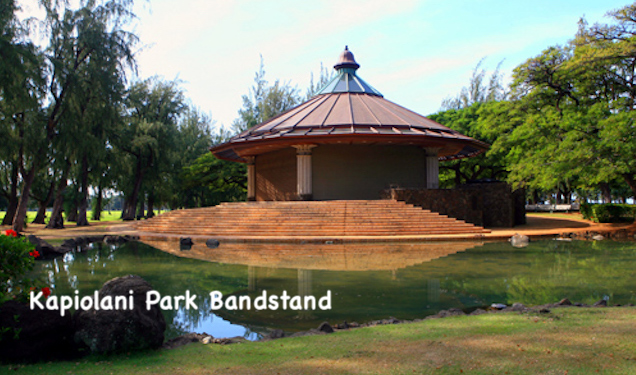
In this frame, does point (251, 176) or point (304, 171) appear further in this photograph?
point (251, 176)

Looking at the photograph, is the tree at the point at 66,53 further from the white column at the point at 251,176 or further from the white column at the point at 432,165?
the white column at the point at 432,165

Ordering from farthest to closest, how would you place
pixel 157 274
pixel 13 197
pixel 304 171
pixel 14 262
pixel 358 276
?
pixel 13 197 < pixel 304 171 < pixel 157 274 < pixel 358 276 < pixel 14 262

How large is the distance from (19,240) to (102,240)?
14.1 meters

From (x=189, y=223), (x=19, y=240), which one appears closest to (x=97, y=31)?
(x=189, y=223)

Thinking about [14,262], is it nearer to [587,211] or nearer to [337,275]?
[337,275]

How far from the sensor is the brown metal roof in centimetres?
2178

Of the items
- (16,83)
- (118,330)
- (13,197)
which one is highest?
(16,83)

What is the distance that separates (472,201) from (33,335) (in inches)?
713

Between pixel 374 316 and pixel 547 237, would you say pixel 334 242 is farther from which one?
pixel 374 316

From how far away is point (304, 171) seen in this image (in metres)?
22.8

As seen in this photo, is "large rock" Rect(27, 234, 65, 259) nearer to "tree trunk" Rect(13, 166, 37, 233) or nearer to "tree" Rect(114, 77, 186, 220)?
"tree trunk" Rect(13, 166, 37, 233)

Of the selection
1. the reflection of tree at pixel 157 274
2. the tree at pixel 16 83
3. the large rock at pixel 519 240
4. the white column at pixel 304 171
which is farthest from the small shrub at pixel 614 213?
the tree at pixel 16 83

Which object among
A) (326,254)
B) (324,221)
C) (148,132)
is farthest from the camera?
(148,132)

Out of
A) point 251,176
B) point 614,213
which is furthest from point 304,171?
point 614,213
